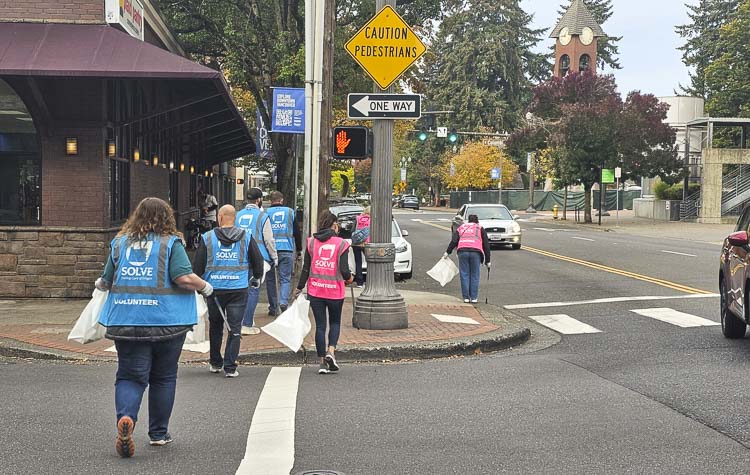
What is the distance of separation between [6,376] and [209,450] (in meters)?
3.74

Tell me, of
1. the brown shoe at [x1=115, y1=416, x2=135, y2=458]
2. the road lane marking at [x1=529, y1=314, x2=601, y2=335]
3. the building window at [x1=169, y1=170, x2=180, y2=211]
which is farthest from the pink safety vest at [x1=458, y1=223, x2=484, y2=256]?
the building window at [x1=169, y1=170, x2=180, y2=211]

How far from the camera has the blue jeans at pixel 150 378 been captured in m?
5.79

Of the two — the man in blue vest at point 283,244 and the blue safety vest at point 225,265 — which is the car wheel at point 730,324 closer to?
the man in blue vest at point 283,244

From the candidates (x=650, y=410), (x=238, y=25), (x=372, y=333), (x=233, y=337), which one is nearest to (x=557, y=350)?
(x=372, y=333)

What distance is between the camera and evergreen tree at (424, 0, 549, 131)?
3135 inches

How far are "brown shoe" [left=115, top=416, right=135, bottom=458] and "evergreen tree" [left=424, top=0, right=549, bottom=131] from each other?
74.6 m

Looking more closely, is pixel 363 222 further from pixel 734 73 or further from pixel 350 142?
pixel 734 73

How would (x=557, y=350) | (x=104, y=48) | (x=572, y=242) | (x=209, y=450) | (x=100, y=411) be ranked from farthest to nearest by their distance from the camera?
1. (x=572, y=242)
2. (x=104, y=48)
3. (x=557, y=350)
4. (x=100, y=411)
5. (x=209, y=450)

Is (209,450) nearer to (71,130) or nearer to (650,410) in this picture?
(650,410)

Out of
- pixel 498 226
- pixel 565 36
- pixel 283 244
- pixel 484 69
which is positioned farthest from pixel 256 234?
pixel 565 36

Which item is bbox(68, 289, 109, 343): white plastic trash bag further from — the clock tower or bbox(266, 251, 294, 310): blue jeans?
the clock tower

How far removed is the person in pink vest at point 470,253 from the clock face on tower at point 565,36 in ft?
234

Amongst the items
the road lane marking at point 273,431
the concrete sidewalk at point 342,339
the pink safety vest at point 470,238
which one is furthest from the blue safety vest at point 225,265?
the pink safety vest at point 470,238

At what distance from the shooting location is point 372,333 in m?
11.2
